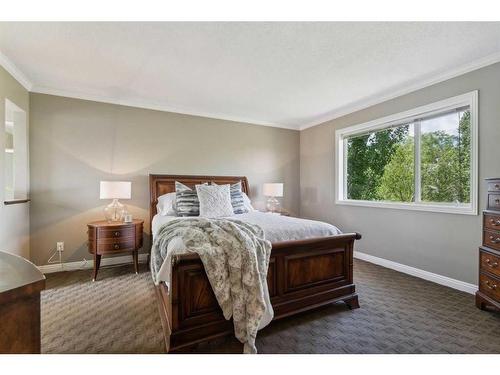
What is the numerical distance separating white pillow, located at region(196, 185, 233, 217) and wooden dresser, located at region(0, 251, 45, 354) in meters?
2.40

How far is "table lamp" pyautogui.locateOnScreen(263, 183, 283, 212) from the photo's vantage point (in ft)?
14.3

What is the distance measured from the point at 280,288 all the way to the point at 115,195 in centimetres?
234

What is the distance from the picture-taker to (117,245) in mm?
3029

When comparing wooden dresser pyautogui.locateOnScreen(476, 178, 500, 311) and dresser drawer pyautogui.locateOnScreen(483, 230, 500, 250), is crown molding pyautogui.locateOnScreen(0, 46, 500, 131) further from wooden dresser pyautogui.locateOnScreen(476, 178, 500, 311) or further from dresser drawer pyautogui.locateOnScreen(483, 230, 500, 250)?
dresser drawer pyautogui.locateOnScreen(483, 230, 500, 250)

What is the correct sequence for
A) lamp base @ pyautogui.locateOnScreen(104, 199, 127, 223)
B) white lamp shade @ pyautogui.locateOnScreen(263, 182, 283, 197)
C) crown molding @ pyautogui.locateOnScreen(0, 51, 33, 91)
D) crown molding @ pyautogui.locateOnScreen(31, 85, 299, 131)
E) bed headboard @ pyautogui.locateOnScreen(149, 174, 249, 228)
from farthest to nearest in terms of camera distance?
white lamp shade @ pyautogui.locateOnScreen(263, 182, 283, 197)
bed headboard @ pyautogui.locateOnScreen(149, 174, 249, 228)
lamp base @ pyautogui.locateOnScreen(104, 199, 127, 223)
crown molding @ pyautogui.locateOnScreen(31, 85, 299, 131)
crown molding @ pyautogui.locateOnScreen(0, 51, 33, 91)

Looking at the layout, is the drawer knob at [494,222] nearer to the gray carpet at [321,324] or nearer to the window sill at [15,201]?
the gray carpet at [321,324]

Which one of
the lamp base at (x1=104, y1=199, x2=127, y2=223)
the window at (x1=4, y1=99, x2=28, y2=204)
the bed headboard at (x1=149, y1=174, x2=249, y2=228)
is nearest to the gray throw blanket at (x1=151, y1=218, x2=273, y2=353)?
the lamp base at (x1=104, y1=199, x2=127, y2=223)

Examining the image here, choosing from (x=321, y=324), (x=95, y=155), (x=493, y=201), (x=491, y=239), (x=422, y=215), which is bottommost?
(x=321, y=324)

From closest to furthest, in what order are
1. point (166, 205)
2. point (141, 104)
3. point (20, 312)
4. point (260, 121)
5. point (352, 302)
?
point (20, 312), point (352, 302), point (166, 205), point (141, 104), point (260, 121)

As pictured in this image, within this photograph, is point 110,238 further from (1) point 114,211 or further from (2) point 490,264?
(2) point 490,264

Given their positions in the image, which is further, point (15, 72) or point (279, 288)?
point (15, 72)

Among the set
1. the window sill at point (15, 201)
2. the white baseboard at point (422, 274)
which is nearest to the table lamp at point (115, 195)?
the window sill at point (15, 201)

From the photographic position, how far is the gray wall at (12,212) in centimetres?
252

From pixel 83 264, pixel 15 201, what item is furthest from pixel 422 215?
pixel 15 201
